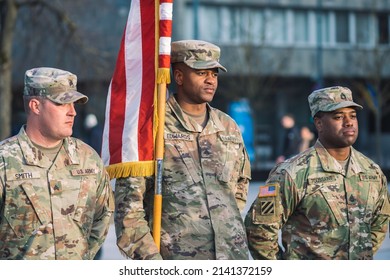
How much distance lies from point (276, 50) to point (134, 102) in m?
38.9

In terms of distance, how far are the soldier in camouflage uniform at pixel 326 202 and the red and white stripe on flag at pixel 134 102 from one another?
816 millimetres

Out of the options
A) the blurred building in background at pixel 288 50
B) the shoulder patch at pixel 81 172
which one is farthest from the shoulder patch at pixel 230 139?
the blurred building in background at pixel 288 50

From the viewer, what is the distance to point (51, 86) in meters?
5.40

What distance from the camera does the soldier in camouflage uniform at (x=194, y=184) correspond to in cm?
569

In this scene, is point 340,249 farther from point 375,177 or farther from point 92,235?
point 92,235

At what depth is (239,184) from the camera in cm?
606

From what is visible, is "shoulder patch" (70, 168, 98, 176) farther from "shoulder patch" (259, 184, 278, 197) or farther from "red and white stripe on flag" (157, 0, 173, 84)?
"shoulder patch" (259, 184, 278, 197)

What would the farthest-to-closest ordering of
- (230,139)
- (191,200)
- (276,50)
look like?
(276,50) → (230,139) → (191,200)

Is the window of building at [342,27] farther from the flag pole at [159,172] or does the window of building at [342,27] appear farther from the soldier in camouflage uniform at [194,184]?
the flag pole at [159,172]

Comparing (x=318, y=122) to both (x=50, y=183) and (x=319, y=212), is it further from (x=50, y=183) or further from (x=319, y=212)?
(x=50, y=183)

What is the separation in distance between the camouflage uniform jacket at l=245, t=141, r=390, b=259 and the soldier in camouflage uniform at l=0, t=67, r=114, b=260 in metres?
1.07

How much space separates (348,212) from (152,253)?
1308 mm

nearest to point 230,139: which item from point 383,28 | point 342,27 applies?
point 383,28
